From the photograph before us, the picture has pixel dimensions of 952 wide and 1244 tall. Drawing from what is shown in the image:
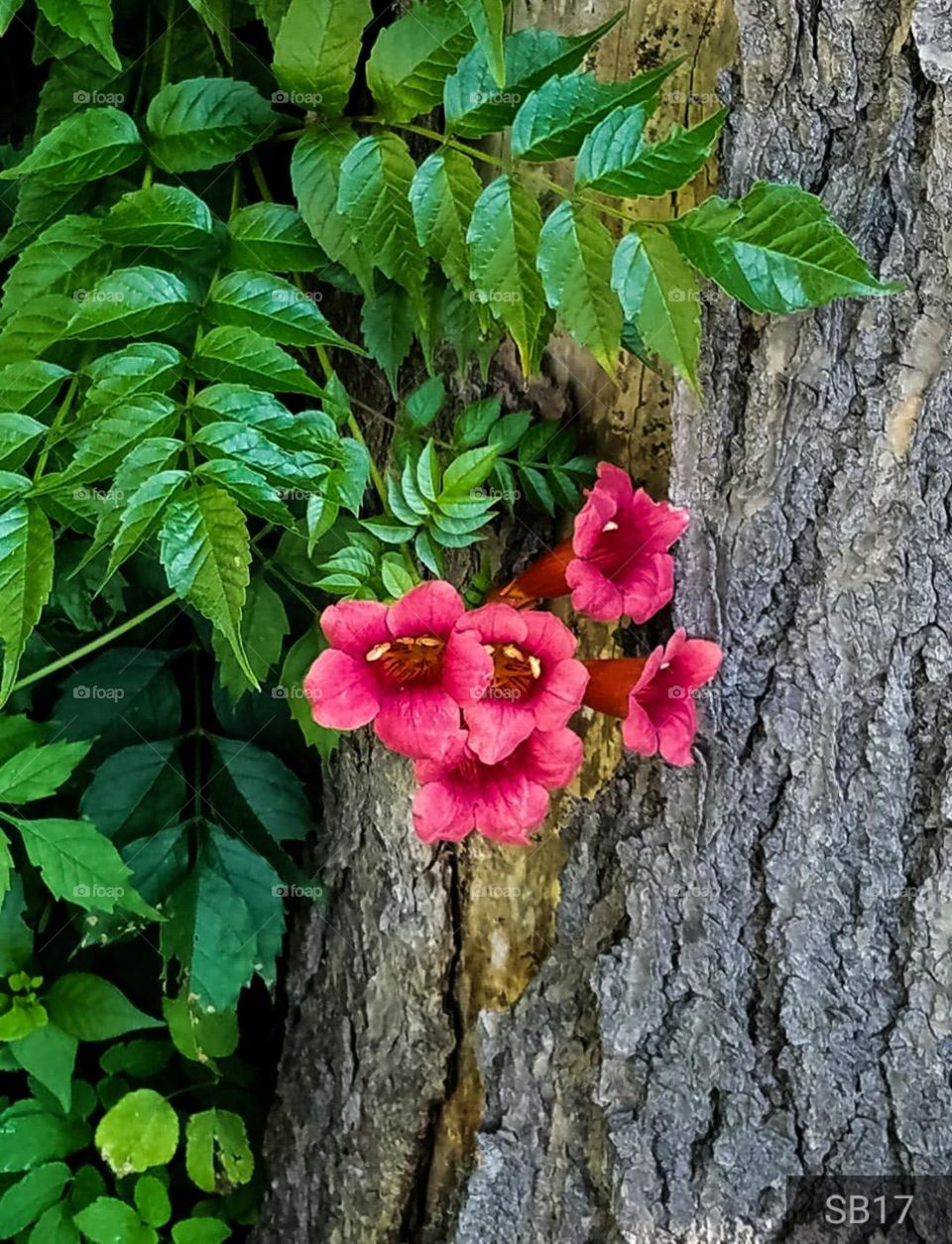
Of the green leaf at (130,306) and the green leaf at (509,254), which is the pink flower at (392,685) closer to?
the green leaf at (509,254)

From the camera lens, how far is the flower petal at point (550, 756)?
1.26m

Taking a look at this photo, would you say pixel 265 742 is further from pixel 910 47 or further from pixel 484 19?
pixel 910 47

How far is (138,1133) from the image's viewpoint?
187cm

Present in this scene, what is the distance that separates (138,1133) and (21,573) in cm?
115

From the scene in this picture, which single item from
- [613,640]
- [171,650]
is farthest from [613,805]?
[171,650]

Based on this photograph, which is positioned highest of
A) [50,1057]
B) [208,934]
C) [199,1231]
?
[208,934]

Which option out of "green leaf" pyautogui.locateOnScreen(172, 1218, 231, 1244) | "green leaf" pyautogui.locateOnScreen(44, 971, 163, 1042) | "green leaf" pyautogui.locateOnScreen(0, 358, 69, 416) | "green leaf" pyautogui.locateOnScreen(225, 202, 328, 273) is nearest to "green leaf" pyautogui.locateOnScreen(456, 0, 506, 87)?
"green leaf" pyautogui.locateOnScreen(225, 202, 328, 273)

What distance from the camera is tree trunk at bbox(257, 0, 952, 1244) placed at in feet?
4.31

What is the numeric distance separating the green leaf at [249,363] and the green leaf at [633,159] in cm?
38

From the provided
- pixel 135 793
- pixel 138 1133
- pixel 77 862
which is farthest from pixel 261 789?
pixel 138 1133

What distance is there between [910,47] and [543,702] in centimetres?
87

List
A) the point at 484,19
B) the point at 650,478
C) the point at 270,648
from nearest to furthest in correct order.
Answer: the point at 484,19, the point at 650,478, the point at 270,648

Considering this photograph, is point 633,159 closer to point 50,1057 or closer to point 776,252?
point 776,252

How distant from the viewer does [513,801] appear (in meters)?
1.28
